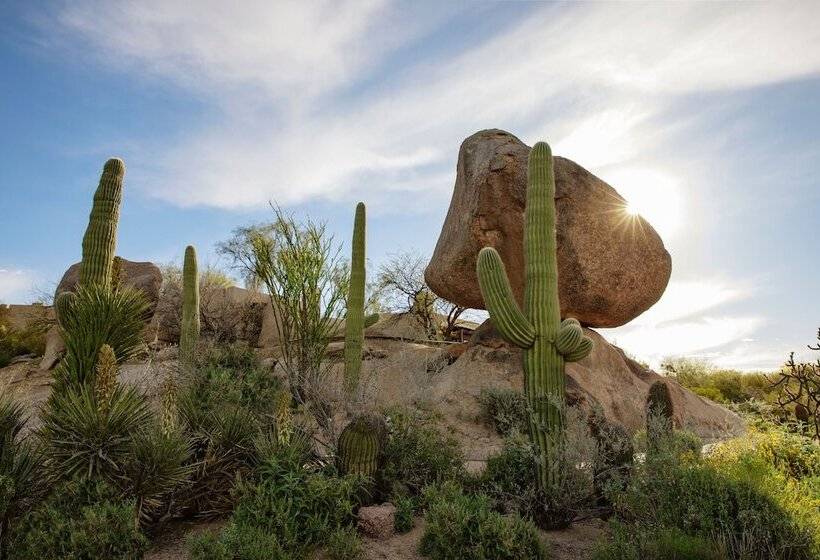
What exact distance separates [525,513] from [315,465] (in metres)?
2.44

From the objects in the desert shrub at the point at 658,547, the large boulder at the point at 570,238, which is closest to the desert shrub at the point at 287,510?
the desert shrub at the point at 658,547

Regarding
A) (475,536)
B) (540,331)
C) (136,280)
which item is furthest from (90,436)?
(136,280)

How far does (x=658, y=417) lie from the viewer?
24.5 ft

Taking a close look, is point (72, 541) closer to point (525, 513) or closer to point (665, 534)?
point (525, 513)

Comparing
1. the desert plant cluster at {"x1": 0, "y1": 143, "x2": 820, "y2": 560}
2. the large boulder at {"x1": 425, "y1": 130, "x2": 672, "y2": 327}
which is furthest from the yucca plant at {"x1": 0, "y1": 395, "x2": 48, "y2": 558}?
the large boulder at {"x1": 425, "y1": 130, "x2": 672, "y2": 327}

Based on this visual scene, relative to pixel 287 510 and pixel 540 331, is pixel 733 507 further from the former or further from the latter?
pixel 287 510

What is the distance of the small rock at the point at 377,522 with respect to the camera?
6.02m

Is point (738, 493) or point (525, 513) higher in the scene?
point (738, 493)

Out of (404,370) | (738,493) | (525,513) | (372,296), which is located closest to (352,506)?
(525,513)

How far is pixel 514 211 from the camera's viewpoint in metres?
13.1

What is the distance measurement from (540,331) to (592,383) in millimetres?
6578

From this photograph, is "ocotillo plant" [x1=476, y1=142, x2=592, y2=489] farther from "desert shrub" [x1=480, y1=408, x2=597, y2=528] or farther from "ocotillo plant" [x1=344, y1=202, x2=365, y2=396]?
"ocotillo plant" [x1=344, y1=202, x2=365, y2=396]

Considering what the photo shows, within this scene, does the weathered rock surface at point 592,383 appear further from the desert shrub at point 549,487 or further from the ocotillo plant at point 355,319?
the desert shrub at point 549,487

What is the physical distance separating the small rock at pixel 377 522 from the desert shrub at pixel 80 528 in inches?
80.8
